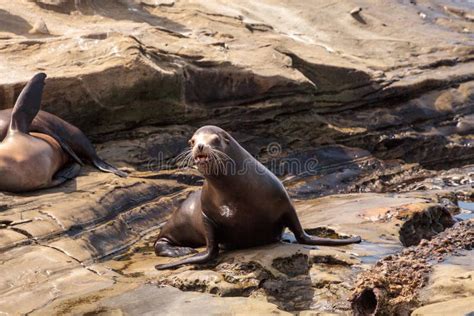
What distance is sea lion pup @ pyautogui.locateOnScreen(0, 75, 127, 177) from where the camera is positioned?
941 centimetres

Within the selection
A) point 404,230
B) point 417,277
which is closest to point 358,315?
point 417,277

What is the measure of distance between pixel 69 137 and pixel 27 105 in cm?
72

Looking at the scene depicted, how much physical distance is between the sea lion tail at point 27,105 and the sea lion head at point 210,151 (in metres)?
3.00

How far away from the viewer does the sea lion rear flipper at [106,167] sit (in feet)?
30.3

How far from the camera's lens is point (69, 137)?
31.4ft

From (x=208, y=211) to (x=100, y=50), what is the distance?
4109 mm

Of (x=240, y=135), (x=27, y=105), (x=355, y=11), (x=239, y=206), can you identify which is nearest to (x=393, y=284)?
(x=239, y=206)

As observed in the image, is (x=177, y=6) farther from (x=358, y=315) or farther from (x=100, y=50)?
(x=358, y=315)

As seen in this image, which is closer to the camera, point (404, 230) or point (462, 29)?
point (404, 230)

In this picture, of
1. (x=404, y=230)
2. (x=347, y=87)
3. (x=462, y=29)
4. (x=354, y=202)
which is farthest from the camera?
(x=462, y=29)

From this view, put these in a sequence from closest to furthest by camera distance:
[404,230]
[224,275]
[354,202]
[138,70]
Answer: [224,275]
[404,230]
[354,202]
[138,70]

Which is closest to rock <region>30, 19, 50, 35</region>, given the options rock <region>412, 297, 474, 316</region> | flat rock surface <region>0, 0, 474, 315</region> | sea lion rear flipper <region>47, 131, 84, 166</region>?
flat rock surface <region>0, 0, 474, 315</region>

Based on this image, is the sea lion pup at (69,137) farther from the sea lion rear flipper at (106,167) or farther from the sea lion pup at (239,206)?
the sea lion pup at (239,206)

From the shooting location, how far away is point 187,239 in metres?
7.55
